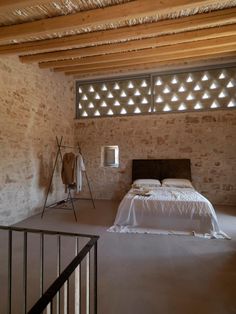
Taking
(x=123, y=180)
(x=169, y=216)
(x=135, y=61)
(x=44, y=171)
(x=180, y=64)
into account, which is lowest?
(x=169, y=216)

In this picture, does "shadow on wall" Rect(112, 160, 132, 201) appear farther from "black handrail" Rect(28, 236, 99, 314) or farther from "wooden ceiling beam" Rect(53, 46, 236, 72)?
"black handrail" Rect(28, 236, 99, 314)

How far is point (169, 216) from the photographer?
3582 millimetres

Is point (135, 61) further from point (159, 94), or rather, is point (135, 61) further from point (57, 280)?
point (57, 280)

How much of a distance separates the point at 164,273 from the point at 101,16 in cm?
330

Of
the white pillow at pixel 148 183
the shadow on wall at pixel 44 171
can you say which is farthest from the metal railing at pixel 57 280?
the white pillow at pixel 148 183

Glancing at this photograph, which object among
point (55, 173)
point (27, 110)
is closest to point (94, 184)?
point (55, 173)

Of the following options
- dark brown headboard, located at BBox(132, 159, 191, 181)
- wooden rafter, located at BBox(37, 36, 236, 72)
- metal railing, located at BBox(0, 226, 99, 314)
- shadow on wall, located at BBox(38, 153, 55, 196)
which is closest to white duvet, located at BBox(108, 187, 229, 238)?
metal railing, located at BBox(0, 226, 99, 314)

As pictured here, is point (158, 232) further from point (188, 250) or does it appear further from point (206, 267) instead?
point (206, 267)

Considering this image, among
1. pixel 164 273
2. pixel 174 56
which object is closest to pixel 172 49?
pixel 174 56

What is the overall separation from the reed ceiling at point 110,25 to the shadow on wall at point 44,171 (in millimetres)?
2257

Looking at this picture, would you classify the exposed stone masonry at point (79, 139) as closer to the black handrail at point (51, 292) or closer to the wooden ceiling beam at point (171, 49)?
the wooden ceiling beam at point (171, 49)

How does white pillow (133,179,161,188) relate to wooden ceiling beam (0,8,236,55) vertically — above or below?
below

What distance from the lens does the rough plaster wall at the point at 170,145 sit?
548 centimetres

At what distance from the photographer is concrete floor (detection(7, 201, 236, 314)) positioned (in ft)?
6.01
